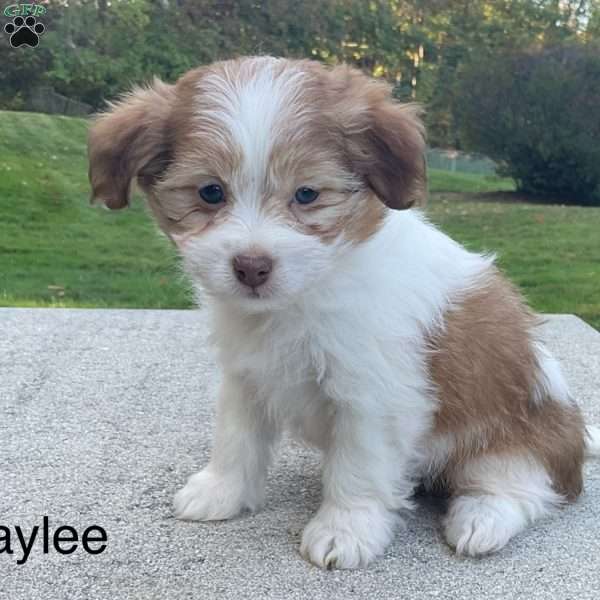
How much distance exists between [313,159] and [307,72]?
1.03ft

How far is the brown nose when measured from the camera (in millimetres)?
2334

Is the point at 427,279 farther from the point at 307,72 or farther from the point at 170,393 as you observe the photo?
the point at 170,393

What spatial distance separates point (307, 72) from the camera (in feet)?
8.46

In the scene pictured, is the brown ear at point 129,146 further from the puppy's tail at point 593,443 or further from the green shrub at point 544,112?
the green shrub at point 544,112

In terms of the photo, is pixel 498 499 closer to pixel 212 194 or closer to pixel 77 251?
pixel 212 194

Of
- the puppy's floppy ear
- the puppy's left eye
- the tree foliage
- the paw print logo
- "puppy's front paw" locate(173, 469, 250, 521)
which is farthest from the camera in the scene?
the tree foliage

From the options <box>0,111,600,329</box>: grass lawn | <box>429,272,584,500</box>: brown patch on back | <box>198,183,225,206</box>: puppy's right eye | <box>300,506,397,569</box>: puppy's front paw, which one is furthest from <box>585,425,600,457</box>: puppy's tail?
<box>0,111,600,329</box>: grass lawn

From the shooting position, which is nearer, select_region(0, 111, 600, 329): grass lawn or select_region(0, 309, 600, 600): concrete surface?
select_region(0, 309, 600, 600): concrete surface

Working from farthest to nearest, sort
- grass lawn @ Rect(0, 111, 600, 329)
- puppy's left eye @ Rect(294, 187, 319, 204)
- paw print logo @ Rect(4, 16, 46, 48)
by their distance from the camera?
grass lawn @ Rect(0, 111, 600, 329) → paw print logo @ Rect(4, 16, 46, 48) → puppy's left eye @ Rect(294, 187, 319, 204)

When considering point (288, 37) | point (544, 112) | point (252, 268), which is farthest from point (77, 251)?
point (252, 268)

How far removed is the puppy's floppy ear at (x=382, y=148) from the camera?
8.40ft

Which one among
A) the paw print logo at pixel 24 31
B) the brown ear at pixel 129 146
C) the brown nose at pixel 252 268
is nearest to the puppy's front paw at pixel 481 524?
the brown nose at pixel 252 268

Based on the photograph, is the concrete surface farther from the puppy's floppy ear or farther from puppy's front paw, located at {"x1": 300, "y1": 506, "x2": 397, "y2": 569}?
the puppy's floppy ear

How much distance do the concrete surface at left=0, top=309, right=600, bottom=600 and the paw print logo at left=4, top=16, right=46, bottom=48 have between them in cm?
375
